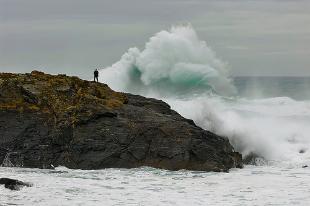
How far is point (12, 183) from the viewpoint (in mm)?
15992

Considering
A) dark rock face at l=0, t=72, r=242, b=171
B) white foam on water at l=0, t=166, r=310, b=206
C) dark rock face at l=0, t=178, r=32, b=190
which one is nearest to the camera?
white foam on water at l=0, t=166, r=310, b=206

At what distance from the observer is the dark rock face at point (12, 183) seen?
51.9 feet

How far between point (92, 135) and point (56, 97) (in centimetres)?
254

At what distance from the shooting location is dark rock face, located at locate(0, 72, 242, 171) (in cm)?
1992

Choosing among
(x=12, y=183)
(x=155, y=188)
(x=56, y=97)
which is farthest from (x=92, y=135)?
(x=12, y=183)

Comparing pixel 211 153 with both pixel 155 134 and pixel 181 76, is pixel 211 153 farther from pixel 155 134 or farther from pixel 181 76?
pixel 181 76

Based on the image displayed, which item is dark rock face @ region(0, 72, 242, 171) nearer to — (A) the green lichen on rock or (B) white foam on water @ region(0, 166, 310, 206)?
(A) the green lichen on rock

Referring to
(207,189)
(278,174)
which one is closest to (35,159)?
(207,189)

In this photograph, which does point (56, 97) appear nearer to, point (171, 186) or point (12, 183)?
point (12, 183)

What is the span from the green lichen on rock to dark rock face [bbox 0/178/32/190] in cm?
494

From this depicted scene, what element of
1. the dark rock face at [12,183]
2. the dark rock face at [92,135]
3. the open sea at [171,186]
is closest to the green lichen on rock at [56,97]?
the dark rock face at [92,135]

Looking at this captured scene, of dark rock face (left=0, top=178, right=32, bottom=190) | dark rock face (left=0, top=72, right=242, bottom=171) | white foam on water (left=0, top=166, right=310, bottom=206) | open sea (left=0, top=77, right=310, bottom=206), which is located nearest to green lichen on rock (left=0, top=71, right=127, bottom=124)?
dark rock face (left=0, top=72, right=242, bottom=171)

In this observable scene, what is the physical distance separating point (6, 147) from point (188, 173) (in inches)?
252

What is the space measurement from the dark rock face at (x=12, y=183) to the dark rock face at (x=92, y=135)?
3.58 metres
